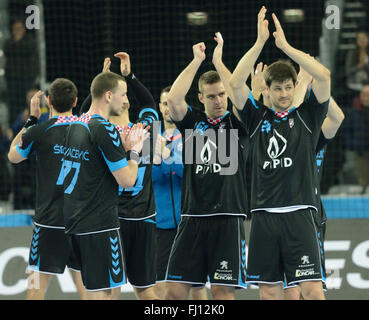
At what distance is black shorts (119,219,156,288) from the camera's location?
20.2 ft

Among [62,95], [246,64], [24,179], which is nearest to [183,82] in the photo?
[246,64]

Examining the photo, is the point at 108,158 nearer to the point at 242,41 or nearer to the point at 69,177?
the point at 69,177

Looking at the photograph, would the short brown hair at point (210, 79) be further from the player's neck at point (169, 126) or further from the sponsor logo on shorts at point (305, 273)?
the sponsor logo on shorts at point (305, 273)

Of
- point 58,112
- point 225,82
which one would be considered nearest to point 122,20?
point 58,112

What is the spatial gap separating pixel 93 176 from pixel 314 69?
6.23ft

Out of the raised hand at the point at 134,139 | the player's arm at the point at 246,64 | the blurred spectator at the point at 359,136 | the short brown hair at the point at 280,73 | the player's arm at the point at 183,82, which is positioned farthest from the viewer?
the blurred spectator at the point at 359,136

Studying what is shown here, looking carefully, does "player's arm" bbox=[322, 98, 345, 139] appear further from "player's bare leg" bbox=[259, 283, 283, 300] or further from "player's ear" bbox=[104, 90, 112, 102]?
"player's ear" bbox=[104, 90, 112, 102]

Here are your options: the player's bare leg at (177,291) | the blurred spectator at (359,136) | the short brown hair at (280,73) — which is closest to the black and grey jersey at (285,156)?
the short brown hair at (280,73)

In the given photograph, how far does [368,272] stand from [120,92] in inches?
161

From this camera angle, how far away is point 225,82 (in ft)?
19.1

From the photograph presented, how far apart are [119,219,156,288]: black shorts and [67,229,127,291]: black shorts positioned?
84 cm

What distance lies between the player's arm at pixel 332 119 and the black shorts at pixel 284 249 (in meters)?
0.92

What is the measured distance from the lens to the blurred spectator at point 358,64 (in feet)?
33.3
